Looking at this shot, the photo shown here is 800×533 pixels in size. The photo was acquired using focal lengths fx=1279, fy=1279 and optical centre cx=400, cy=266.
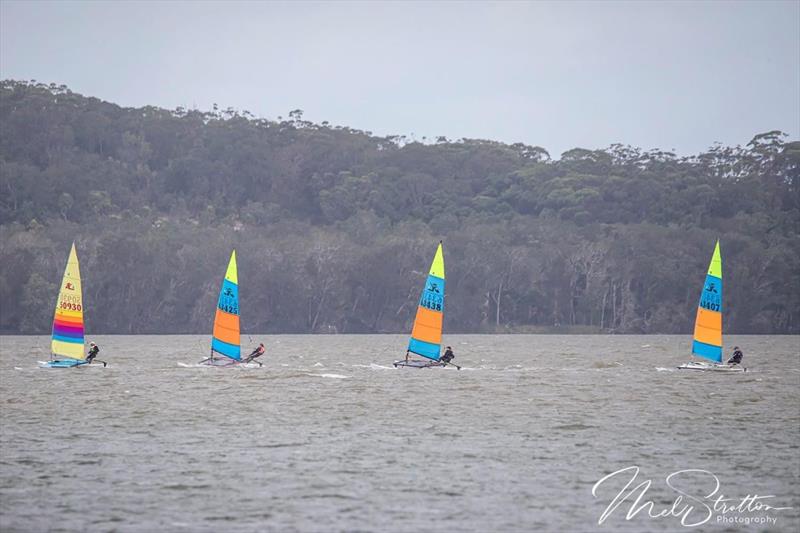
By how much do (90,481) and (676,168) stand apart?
15124 cm

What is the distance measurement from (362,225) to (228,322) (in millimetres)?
97191

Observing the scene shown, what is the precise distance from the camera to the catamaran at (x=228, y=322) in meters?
54.3

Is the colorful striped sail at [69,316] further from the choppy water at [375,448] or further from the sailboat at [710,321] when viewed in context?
the sailboat at [710,321]

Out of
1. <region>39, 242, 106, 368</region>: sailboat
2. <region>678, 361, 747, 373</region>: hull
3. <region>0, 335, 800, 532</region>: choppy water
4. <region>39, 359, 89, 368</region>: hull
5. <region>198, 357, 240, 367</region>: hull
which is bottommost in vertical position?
<region>0, 335, 800, 532</region>: choppy water

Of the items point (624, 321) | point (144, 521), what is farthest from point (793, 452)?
point (624, 321)

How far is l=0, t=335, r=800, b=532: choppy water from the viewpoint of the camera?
74.7 ft

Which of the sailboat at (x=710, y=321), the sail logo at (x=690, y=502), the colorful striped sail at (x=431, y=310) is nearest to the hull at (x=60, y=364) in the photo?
the colorful striped sail at (x=431, y=310)

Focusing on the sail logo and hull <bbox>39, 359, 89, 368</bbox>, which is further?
hull <bbox>39, 359, 89, 368</bbox>

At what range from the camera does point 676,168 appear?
170 meters

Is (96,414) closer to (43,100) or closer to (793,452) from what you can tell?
(793,452)

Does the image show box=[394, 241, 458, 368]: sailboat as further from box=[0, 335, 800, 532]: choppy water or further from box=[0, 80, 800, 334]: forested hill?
box=[0, 80, 800, 334]: forested hill

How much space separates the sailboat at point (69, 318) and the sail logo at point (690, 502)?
30.5 metres

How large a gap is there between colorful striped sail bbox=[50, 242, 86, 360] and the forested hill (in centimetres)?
6783

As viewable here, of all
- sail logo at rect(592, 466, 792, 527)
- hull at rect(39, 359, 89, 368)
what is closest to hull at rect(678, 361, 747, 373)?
hull at rect(39, 359, 89, 368)
